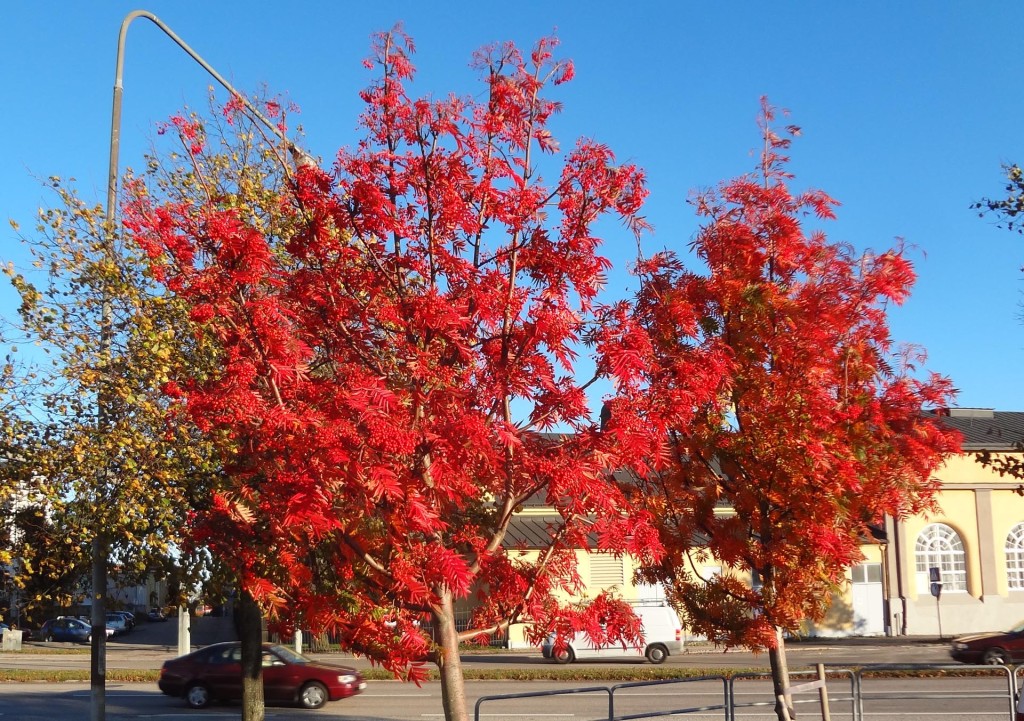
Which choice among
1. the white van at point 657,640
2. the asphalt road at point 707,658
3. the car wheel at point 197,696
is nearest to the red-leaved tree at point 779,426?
the car wheel at point 197,696

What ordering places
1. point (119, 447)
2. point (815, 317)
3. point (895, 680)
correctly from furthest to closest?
1. point (895, 680)
2. point (119, 447)
3. point (815, 317)

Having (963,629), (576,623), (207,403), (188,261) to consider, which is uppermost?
(188,261)

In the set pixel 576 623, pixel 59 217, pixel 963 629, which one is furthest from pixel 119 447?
pixel 963 629

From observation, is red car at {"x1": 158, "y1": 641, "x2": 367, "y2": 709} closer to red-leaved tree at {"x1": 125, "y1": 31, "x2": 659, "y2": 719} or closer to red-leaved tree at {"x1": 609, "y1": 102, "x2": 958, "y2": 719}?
red-leaved tree at {"x1": 609, "y1": 102, "x2": 958, "y2": 719}

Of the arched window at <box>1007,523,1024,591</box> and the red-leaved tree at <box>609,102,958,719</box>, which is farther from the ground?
the red-leaved tree at <box>609,102,958,719</box>

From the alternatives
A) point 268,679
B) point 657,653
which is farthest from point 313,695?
point 657,653

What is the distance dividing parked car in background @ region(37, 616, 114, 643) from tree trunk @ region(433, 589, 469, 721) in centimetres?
5570

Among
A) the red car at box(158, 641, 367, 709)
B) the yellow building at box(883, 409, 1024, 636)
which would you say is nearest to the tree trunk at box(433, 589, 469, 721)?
the red car at box(158, 641, 367, 709)

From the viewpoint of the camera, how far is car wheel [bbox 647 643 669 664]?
30812mm

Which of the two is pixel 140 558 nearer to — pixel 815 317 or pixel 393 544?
pixel 393 544

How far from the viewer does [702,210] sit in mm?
10422

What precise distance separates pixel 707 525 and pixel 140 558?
7049 millimetres

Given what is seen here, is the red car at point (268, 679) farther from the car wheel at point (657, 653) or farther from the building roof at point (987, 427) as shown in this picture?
the building roof at point (987, 427)

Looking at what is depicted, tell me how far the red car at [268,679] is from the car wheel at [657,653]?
11.3 meters
